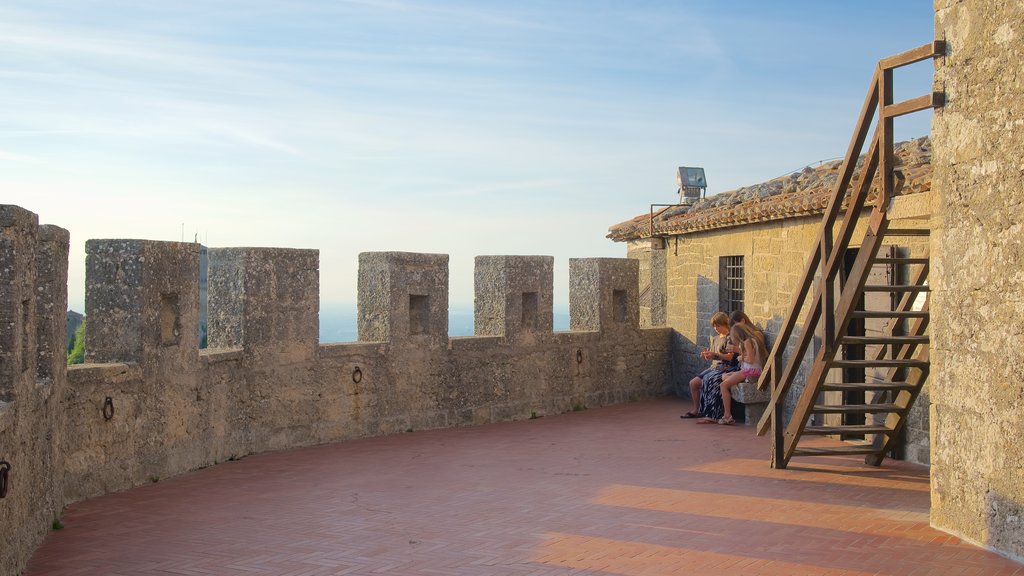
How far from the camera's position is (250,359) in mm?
10562

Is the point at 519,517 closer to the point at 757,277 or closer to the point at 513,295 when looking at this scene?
the point at 513,295

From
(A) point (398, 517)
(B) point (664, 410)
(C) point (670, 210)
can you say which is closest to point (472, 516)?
(A) point (398, 517)

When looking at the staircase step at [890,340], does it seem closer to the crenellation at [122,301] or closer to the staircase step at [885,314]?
the staircase step at [885,314]

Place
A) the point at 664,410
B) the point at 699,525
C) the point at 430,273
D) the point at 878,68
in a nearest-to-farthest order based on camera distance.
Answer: the point at 699,525 < the point at 878,68 < the point at 430,273 < the point at 664,410

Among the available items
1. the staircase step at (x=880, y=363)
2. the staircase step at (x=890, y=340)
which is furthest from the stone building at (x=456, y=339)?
the staircase step at (x=890, y=340)

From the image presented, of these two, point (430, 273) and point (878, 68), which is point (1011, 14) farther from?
point (430, 273)

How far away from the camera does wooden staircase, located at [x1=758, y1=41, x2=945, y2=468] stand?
8.23m

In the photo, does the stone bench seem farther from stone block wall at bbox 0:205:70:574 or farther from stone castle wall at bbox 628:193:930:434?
stone block wall at bbox 0:205:70:574

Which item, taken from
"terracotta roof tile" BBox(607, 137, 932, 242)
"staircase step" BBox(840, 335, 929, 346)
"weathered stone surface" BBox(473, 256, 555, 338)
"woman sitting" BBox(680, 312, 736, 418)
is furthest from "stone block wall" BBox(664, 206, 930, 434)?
"weathered stone surface" BBox(473, 256, 555, 338)

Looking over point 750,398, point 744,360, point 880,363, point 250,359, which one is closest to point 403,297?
point 250,359

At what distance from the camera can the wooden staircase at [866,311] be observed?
8.23 meters

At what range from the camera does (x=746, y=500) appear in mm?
8266

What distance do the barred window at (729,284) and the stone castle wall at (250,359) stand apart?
1263mm

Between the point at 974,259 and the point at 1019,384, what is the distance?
3.08 feet
